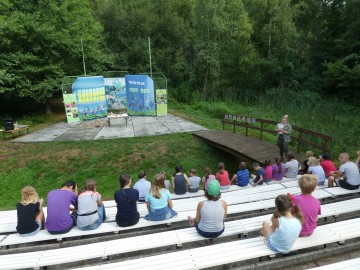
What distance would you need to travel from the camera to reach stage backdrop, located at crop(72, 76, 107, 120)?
17875mm

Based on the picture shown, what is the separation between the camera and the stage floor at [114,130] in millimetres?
14547

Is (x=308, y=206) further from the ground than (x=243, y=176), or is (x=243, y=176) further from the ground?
(x=308, y=206)

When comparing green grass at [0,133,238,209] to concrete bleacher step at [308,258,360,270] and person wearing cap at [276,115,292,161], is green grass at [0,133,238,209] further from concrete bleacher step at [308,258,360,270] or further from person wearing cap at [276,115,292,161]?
concrete bleacher step at [308,258,360,270]

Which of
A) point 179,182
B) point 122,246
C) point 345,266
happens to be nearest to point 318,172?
point 179,182

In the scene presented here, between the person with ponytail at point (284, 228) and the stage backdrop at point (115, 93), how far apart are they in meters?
17.3

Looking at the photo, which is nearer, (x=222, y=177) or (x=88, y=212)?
(x=88, y=212)

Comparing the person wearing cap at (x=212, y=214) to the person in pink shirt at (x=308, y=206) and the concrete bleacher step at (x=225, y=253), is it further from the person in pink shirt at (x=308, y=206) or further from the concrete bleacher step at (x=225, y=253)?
the person in pink shirt at (x=308, y=206)

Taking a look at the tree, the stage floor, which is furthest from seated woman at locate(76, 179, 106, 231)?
the tree

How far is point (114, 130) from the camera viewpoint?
15.9m

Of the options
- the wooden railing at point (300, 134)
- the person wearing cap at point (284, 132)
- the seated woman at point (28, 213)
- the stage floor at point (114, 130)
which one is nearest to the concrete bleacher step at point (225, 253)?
the seated woman at point (28, 213)

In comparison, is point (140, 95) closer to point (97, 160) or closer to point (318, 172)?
point (97, 160)

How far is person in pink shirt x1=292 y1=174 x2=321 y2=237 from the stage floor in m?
11.0

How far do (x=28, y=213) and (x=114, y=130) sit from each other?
450 inches

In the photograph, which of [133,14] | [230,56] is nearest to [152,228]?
[230,56]
